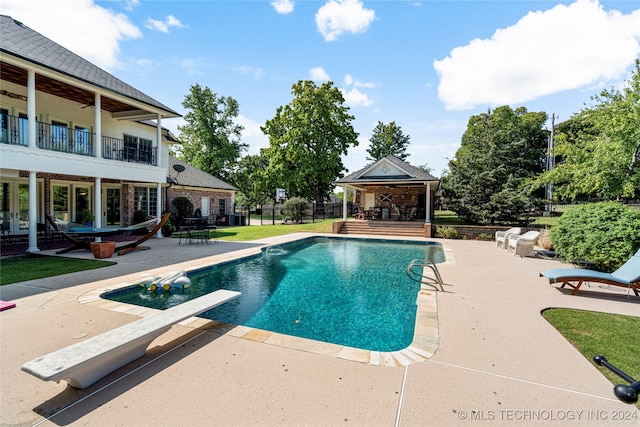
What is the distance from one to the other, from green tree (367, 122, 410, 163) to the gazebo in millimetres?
22011

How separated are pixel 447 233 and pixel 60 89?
19.8 metres

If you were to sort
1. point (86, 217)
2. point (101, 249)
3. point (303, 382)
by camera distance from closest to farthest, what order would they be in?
point (303, 382), point (101, 249), point (86, 217)

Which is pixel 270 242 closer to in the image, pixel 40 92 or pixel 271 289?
pixel 271 289

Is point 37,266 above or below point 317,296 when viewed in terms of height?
above

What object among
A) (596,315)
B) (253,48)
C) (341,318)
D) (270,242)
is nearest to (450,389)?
(341,318)

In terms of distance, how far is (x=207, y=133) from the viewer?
119 ft

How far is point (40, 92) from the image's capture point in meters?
12.6

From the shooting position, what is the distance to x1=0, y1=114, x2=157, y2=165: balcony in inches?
434

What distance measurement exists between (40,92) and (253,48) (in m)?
9.17

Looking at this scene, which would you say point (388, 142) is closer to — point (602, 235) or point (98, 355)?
point (602, 235)

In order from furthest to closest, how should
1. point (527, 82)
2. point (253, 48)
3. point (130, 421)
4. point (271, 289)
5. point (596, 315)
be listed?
point (527, 82) < point (253, 48) < point (271, 289) < point (596, 315) < point (130, 421)

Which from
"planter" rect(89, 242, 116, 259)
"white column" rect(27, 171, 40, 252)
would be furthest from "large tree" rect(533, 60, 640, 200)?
"white column" rect(27, 171, 40, 252)

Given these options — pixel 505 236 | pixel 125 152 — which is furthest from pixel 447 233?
pixel 125 152

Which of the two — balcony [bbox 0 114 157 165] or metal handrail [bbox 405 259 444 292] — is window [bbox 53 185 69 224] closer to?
balcony [bbox 0 114 157 165]
